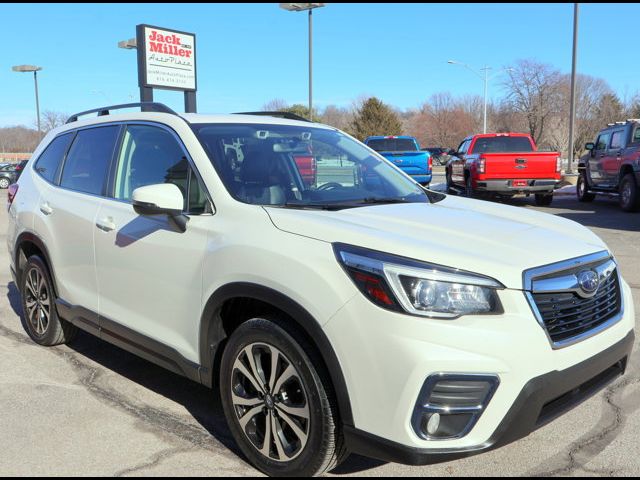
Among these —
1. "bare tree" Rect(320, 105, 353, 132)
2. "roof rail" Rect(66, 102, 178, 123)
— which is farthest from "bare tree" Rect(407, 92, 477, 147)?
"roof rail" Rect(66, 102, 178, 123)

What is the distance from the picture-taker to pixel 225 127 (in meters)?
3.64

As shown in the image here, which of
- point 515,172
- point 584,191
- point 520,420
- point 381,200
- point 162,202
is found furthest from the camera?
point 584,191

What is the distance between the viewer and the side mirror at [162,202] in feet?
10.2

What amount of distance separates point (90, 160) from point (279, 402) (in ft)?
8.01

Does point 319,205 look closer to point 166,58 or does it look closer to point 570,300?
point 570,300

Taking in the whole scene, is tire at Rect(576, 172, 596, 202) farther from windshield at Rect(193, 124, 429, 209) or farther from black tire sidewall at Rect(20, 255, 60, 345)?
black tire sidewall at Rect(20, 255, 60, 345)

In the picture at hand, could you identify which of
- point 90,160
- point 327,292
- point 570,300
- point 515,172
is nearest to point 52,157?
point 90,160

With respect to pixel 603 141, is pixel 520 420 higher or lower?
lower

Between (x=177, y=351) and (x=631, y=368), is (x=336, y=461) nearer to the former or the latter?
(x=177, y=351)

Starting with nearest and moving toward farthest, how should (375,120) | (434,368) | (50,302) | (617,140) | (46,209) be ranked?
(434,368)
(46,209)
(50,302)
(617,140)
(375,120)

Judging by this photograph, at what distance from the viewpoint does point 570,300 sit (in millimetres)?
2621

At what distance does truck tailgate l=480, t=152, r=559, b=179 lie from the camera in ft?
46.6

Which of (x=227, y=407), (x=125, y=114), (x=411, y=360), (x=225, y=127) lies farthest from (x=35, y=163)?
(x=411, y=360)

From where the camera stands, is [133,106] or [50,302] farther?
[50,302]
